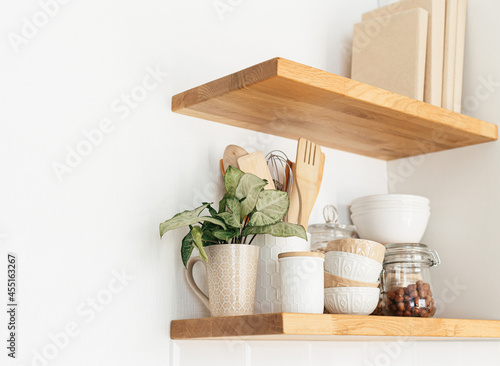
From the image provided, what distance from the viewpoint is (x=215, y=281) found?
3.23 feet

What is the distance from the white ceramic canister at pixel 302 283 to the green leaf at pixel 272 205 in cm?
6

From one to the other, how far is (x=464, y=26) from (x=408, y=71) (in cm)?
22

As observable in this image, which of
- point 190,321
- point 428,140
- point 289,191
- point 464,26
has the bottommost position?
point 190,321

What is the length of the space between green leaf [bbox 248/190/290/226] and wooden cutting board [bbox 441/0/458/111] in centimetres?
54

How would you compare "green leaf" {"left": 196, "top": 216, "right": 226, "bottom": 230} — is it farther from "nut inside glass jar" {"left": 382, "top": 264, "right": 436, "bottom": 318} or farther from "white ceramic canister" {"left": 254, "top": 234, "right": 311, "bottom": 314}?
"nut inside glass jar" {"left": 382, "top": 264, "right": 436, "bottom": 318}

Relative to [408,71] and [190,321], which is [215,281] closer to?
[190,321]

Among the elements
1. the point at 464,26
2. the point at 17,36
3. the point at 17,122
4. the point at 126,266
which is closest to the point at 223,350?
the point at 126,266

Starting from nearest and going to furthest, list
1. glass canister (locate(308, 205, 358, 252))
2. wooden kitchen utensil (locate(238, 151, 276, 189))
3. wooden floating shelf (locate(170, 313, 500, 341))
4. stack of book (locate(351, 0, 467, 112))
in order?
wooden floating shelf (locate(170, 313, 500, 341))
wooden kitchen utensil (locate(238, 151, 276, 189))
glass canister (locate(308, 205, 358, 252))
stack of book (locate(351, 0, 467, 112))

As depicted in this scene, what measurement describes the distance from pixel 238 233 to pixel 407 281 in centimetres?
37

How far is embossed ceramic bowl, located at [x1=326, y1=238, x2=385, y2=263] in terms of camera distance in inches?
41.4

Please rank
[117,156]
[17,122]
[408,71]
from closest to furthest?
[17,122]
[117,156]
[408,71]

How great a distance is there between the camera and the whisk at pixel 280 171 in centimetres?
114

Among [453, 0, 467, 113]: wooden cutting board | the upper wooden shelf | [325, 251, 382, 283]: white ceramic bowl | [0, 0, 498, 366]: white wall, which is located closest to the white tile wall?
[0, 0, 498, 366]: white wall

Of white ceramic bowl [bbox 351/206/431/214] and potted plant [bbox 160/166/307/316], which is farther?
white ceramic bowl [bbox 351/206/431/214]
